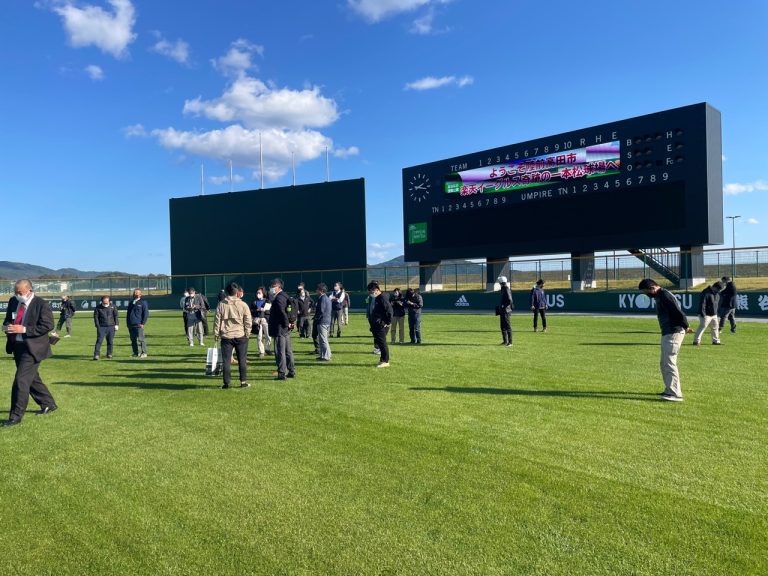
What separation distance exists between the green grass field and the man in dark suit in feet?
1.18

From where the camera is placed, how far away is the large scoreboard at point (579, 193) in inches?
1006

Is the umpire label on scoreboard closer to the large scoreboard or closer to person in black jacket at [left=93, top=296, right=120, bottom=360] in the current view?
the large scoreboard

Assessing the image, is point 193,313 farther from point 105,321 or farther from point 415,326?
point 415,326

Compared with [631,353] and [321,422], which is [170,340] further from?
[631,353]

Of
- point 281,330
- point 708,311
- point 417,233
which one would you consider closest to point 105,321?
point 281,330

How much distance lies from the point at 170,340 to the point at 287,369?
9.49m

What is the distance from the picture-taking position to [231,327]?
8.87 metres

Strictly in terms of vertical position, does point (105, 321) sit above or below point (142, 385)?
above

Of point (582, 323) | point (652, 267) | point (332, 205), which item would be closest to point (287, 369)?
point (582, 323)

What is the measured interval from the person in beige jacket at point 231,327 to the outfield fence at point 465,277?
2314 centimetres

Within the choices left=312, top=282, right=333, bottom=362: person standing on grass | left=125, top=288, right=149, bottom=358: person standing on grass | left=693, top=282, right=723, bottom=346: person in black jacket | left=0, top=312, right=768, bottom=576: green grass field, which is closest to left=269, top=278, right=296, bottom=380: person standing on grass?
left=0, top=312, right=768, bottom=576: green grass field

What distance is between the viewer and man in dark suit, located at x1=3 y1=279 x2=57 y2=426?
22.5ft

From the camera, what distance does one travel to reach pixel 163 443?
5.98 meters

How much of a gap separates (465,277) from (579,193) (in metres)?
8.98
